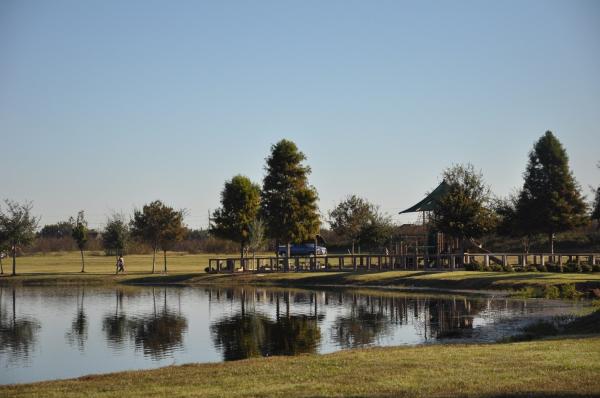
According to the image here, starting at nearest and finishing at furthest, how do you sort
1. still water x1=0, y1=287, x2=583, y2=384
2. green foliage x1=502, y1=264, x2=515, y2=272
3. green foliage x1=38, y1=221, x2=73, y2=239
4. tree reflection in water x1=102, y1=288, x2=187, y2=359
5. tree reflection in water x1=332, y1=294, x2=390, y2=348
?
still water x1=0, y1=287, x2=583, y2=384, tree reflection in water x1=332, y1=294, x2=390, y2=348, tree reflection in water x1=102, y1=288, x2=187, y2=359, green foliage x1=502, y1=264, x2=515, y2=272, green foliage x1=38, y1=221, x2=73, y2=239

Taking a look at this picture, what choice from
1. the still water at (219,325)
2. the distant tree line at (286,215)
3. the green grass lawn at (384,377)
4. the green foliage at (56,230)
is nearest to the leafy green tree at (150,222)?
the distant tree line at (286,215)

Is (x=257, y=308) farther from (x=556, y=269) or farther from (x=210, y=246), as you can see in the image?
(x=210, y=246)

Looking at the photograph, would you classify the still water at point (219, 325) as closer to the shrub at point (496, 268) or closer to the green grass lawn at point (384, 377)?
the green grass lawn at point (384, 377)

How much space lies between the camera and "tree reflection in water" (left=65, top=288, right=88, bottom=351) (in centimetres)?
2642

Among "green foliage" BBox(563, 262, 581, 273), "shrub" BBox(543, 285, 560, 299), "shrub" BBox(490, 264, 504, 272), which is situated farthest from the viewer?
"shrub" BBox(490, 264, 504, 272)

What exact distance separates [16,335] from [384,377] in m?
18.5

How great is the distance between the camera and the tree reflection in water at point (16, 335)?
2373cm

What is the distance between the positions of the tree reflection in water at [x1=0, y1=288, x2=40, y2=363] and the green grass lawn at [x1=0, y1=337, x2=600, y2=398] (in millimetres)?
7816

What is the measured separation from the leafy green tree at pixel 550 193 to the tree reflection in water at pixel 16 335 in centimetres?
4506

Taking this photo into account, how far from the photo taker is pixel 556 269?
149 ft

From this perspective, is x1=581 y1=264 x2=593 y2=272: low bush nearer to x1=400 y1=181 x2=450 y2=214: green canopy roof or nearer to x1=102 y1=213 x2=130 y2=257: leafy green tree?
x1=400 y1=181 x2=450 y2=214: green canopy roof

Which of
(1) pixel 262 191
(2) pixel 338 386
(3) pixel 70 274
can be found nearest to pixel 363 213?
(1) pixel 262 191

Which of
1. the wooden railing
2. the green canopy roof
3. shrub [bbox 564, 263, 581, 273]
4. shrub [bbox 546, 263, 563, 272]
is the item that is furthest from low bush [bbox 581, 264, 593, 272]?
the green canopy roof

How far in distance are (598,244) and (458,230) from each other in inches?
1016
